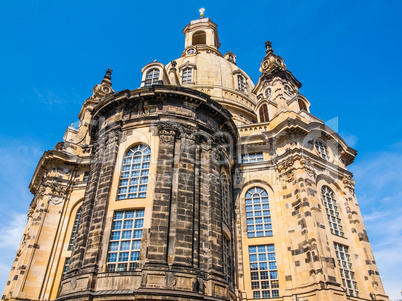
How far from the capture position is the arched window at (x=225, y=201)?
2153 centimetres

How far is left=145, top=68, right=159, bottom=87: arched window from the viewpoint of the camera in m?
26.9

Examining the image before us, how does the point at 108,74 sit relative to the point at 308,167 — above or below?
above

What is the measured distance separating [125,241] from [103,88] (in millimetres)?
23727

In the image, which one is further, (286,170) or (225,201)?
(286,170)

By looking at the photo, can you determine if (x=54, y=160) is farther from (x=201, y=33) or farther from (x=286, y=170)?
(x=201, y=33)

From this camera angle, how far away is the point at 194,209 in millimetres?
18281

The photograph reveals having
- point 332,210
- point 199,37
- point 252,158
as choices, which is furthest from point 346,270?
point 199,37

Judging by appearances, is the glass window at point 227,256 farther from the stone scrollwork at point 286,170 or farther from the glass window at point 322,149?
the glass window at point 322,149

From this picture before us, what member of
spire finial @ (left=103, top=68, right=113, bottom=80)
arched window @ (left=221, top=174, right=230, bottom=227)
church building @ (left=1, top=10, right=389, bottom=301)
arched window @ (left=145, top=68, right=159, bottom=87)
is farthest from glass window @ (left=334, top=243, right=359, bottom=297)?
spire finial @ (left=103, top=68, right=113, bottom=80)

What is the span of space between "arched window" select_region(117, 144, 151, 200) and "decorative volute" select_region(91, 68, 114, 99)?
696 inches

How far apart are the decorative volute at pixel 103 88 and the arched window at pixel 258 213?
2089 centimetres

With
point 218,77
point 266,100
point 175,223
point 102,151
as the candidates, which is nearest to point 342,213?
point 266,100

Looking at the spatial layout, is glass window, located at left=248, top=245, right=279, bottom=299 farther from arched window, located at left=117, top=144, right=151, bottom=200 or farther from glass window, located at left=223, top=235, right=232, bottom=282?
arched window, located at left=117, top=144, right=151, bottom=200

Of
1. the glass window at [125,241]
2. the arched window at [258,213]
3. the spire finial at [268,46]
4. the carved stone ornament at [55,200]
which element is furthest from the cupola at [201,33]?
the glass window at [125,241]
